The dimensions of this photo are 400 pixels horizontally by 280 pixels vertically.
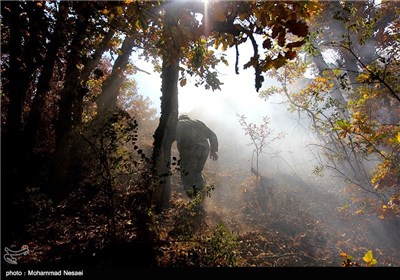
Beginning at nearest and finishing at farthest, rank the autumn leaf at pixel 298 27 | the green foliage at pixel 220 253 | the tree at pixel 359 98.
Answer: the autumn leaf at pixel 298 27 → the green foliage at pixel 220 253 → the tree at pixel 359 98

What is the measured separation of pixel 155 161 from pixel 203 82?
2.05m

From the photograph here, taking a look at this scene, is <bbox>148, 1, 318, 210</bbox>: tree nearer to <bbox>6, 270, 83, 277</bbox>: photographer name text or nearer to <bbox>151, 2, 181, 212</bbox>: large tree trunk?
<bbox>151, 2, 181, 212</bbox>: large tree trunk

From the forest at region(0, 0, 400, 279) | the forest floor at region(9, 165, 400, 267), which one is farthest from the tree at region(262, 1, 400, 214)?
the forest floor at region(9, 165, 400, 267)

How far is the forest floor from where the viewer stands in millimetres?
4137

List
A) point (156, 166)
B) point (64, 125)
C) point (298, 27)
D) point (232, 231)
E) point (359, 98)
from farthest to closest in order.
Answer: point (359, 98), point (64, 125), point (156, 166), point (232, 231), point (298, 27)

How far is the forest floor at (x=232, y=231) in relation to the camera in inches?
163

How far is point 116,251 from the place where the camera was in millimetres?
4039

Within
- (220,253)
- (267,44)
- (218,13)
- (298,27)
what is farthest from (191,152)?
(298,27)

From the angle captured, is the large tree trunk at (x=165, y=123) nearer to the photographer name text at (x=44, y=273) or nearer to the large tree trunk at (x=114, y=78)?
the photographer name text at (x=44, y=273)

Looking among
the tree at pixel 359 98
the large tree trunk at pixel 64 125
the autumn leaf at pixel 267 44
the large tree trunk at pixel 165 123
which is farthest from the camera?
the large tree trunk at pixel 64 125

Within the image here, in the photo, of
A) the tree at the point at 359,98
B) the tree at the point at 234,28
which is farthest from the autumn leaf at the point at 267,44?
the tree at the point at 359,98

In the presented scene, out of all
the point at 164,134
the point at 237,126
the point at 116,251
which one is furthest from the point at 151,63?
the point at 237,126

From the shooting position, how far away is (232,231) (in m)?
5.15

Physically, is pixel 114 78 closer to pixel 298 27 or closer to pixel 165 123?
pixel 165 123
